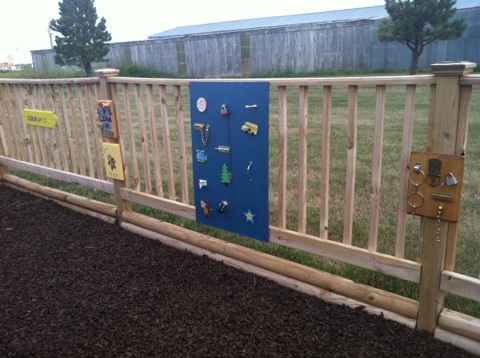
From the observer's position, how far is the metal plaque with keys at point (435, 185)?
220 centimetres

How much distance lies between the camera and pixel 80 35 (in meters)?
23.1

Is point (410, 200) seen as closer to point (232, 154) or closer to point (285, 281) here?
point (285, 281)

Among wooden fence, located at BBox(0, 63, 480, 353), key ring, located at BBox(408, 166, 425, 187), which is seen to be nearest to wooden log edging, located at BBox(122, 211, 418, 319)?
wooden fence, located at BBox(0, 63, 480, 353)

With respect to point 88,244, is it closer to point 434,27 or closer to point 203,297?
point 203,297

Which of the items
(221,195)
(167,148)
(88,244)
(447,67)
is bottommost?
(88,244)

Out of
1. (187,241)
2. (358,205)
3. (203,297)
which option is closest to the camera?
(203,297)

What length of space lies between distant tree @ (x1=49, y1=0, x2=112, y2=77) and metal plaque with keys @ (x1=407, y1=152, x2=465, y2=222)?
22.0 metres

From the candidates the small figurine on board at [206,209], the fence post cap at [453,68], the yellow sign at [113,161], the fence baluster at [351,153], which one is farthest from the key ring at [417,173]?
the yellow sign at [113,161]

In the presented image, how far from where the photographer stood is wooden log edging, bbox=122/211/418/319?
259 centimetres

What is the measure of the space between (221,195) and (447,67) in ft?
5.77

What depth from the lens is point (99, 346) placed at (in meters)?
2.52

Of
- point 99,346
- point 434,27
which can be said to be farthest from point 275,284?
point 434,27

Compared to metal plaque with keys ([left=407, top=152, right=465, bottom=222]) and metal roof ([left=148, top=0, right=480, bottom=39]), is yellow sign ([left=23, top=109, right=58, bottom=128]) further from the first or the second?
metal roof ([left=148, top=0, right=480, bottom=39])

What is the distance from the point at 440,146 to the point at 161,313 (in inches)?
→ 74.0
